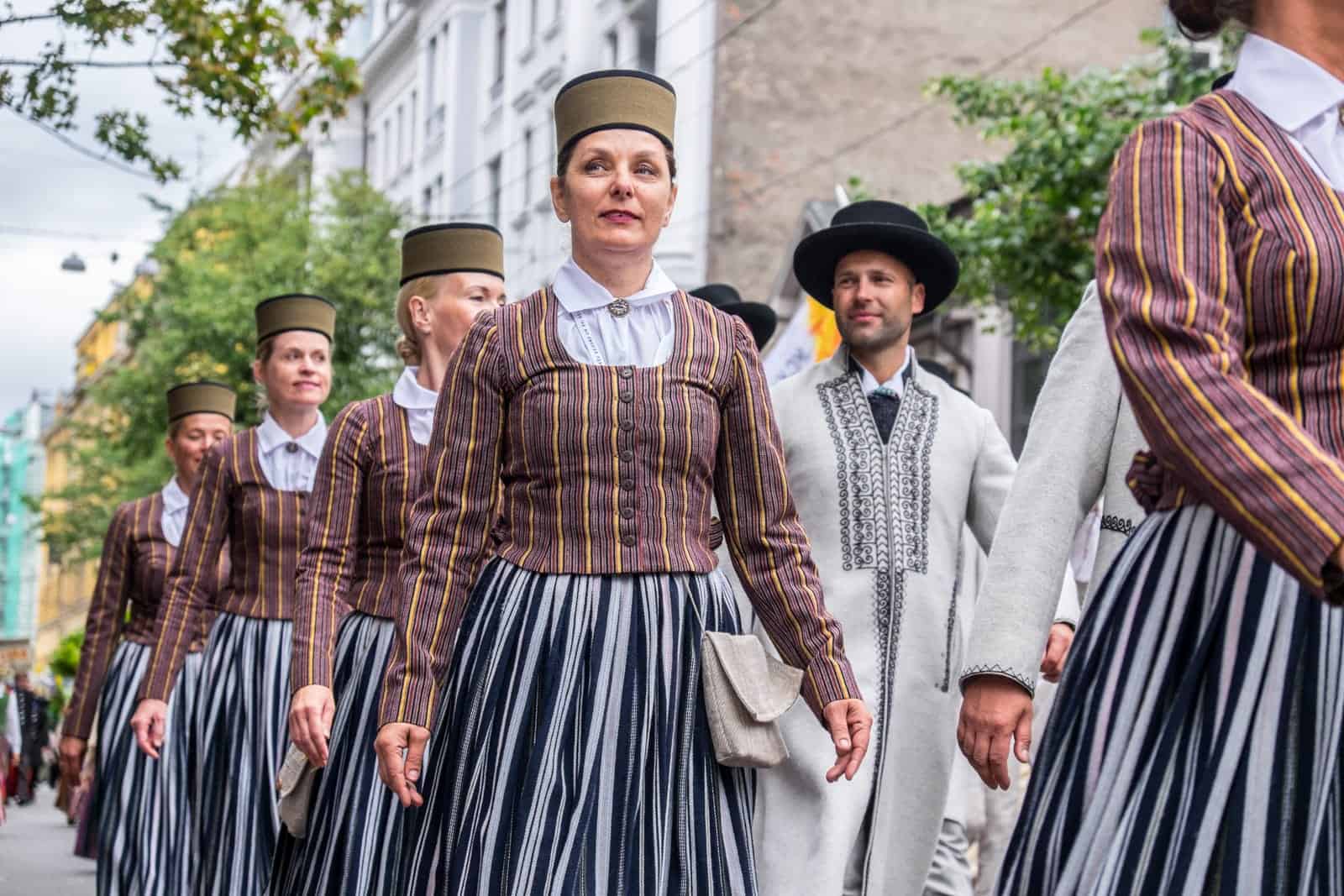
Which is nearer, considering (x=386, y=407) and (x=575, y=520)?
(x=575, y=520)

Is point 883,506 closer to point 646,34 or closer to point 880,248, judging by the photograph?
point 880,248

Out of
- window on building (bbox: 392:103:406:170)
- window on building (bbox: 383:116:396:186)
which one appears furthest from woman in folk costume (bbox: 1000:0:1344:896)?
window on building (bbox: 383:116:396:186)

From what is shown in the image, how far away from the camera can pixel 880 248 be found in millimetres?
7043

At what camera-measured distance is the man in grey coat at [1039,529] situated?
3.67m

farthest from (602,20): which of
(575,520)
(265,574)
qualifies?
(575,520)

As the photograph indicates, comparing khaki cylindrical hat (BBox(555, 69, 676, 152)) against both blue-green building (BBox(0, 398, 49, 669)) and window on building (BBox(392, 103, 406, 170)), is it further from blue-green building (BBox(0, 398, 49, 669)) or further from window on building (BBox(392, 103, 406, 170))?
blue-green building (BBox(0, 398, 49, 669))

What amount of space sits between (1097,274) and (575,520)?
1.88m

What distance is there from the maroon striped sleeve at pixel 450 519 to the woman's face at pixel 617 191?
0.97 feet

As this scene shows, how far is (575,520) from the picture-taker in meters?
4.67

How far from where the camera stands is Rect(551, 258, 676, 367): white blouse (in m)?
4.80

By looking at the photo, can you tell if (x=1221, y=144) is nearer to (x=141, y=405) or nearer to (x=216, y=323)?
(x=216, y=323)

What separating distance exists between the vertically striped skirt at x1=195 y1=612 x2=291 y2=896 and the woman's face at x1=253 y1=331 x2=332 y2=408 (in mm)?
847

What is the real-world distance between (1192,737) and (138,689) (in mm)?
6892

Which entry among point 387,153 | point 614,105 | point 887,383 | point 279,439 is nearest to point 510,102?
point 387,153
